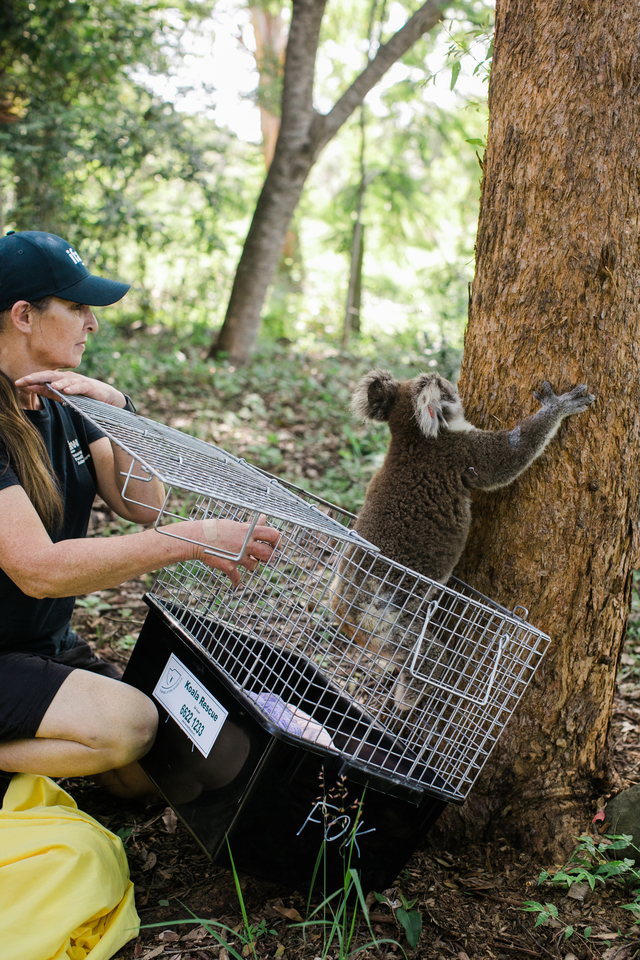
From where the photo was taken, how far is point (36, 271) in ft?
6.89

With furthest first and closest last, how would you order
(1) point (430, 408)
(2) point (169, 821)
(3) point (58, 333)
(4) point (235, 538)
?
1. (2) point (169, 821)
2. (1) point (430, 408)
3. (3) point (58, 333)
4. (4) point (235, 538)

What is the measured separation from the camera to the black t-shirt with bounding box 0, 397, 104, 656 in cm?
218

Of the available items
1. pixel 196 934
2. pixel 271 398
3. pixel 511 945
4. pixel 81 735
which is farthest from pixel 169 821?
pixel 271 398

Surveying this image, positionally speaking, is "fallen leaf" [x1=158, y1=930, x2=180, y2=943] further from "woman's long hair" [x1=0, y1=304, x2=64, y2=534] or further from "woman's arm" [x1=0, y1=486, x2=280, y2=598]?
"woman's long hair" [x1=0, y1=304, x2=64, y2=534]

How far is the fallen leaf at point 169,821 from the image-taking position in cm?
242

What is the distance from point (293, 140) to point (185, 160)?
1.28m

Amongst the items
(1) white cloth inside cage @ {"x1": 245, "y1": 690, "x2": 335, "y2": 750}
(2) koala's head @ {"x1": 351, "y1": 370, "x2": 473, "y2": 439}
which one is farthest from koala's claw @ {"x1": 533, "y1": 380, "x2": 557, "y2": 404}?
(1) white cloth inside cage @ {"x1": 245, "y1": 690, "x2": 335, "y2": 750}

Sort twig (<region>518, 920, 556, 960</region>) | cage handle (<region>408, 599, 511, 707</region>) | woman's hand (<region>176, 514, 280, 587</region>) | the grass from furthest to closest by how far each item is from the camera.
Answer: the grass → twig (<region>518, 920, 556, 960</region>) → woman's hand (<region>176, 514, 280, 587</region>) → cage handle (<region>408, 599, 511, 707</region>)

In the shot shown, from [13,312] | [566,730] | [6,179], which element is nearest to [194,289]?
[6,179]

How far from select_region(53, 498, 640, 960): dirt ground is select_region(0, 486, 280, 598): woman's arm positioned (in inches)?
36.1

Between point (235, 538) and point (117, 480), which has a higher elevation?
point (235, 538)

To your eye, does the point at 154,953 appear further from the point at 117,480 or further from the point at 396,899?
the point at 117,480

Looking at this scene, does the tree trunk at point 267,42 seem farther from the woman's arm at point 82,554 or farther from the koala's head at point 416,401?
the woman's arm at point 82,554

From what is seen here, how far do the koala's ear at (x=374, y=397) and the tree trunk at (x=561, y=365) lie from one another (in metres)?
0.42
